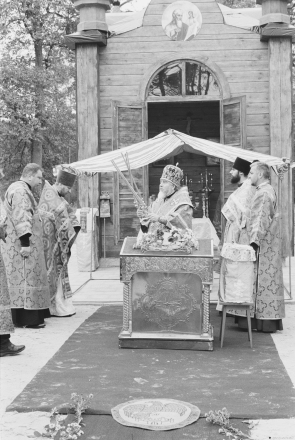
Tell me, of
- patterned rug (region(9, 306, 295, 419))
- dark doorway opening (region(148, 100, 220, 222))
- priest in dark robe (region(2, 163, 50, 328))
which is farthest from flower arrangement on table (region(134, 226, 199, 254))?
dark doorway opening (region(148, 100, 220, 222))

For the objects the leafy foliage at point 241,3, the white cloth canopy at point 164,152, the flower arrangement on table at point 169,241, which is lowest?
the flower arrangement on table at point 169,241

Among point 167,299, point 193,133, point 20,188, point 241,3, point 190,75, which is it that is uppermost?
point 241,3

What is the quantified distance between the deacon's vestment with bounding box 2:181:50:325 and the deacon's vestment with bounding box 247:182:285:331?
2212mm

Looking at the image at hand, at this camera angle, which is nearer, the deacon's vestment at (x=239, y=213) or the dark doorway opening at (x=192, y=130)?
the deacon's vestment at (x=239, y=213)

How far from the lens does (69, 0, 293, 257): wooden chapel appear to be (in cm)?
1170

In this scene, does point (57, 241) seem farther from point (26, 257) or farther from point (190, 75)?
point (190, 75)

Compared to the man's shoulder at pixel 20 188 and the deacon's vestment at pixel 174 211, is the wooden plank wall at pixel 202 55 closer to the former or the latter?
the man's shoulder at pixel 20 188

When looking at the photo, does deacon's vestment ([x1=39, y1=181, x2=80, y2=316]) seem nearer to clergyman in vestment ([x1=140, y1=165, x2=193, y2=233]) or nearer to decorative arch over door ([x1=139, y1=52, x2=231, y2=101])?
clergyman in vestment ([x1=140, y1=165, x2=193, y2=233])

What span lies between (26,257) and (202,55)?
6.57 m

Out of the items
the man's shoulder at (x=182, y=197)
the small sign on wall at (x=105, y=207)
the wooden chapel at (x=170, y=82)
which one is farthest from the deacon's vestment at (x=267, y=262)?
the small sign on wall at (x=105, y=207)

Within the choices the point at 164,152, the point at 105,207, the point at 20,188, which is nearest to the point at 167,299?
the point at 20,188

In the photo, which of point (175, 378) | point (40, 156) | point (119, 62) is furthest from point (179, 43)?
point (40, 156)

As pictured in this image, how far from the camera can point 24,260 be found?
6.84 metres

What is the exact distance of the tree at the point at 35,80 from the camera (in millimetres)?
20906
